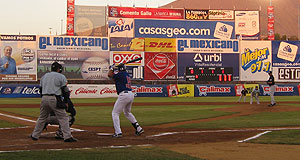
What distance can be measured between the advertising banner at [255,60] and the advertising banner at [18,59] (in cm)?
2280

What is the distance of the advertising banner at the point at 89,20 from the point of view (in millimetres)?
46719

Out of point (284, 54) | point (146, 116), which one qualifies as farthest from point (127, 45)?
point (146, 116)

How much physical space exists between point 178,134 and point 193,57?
3461cm

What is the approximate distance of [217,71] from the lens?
143 feet

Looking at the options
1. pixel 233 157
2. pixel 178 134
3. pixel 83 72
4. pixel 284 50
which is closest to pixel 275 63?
pixel 284 50

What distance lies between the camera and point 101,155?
6613 mm

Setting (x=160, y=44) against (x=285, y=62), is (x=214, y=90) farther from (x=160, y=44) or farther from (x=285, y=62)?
(x=285, y=62)

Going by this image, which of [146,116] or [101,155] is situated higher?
[101,155]

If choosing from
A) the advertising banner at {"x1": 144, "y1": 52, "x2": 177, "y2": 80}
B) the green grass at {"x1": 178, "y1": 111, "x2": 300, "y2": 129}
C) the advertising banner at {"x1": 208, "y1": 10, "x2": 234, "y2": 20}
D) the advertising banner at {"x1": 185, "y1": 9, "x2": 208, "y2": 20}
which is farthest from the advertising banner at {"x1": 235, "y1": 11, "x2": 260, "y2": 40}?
the green grass at {"x1": 178, "y1": 111, "x2": 300, "y2": 129}

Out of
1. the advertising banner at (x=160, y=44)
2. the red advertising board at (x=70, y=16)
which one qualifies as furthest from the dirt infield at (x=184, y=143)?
the red advertising board at (x=70, y=16)

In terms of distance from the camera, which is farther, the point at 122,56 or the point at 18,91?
the point at 122,56

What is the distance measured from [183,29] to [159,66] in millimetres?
6090

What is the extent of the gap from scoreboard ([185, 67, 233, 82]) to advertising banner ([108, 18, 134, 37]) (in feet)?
25.5

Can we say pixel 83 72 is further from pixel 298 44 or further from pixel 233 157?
pixel 233 157
